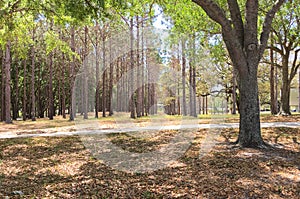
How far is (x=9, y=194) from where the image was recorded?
13.2ft

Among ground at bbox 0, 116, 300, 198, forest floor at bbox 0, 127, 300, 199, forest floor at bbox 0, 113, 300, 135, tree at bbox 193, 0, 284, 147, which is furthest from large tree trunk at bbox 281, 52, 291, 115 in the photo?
tree at bbox 193, 0, 284, 147

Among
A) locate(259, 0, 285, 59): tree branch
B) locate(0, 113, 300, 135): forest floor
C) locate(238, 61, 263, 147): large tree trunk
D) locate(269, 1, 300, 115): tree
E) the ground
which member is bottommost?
the ground

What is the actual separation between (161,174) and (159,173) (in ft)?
0.26

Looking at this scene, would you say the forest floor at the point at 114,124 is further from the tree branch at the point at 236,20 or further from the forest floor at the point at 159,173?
the tree branch at the point at 236,20

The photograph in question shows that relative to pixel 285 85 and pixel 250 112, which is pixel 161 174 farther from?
pixel 285 85

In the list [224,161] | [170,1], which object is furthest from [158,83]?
[224,161]

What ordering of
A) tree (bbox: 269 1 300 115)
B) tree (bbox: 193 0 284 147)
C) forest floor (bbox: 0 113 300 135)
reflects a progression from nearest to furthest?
tree (bbox: 193 0 284 147) → forest floor (bbox: 0 113 300 135) → tree (bbox: 269 1 300 115)

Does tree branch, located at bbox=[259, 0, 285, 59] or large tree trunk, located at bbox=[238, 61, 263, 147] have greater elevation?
tree branch, located at bbox=[259, 0, 285, 59]

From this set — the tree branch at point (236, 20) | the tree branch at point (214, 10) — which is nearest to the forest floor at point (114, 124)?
the tree branch at point (236, 20)

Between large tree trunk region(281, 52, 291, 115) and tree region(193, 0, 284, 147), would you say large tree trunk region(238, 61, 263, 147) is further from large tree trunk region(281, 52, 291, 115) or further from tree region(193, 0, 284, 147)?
large tree trunk region(281, 52, 291, 115)

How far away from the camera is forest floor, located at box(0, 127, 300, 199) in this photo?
397cm

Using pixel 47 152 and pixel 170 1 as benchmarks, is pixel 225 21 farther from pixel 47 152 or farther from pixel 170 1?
pixel 47 152

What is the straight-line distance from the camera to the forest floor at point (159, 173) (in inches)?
156

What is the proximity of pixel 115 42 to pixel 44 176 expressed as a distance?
20.9 m
